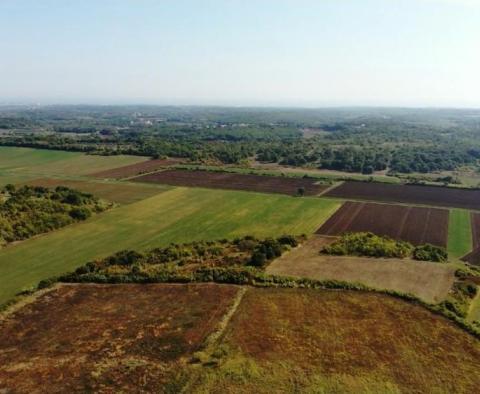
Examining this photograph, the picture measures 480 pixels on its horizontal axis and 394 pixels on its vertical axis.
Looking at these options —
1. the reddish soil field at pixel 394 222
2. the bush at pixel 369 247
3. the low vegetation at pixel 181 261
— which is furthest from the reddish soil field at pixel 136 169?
the bush at pixel 369 247

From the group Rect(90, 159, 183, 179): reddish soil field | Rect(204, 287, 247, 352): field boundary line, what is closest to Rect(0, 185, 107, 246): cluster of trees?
Rect(90, 159, 183, 179): reddish soil field

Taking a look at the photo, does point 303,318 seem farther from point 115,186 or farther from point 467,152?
point 467,152

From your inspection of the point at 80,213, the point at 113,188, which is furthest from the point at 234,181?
the point at 80,213

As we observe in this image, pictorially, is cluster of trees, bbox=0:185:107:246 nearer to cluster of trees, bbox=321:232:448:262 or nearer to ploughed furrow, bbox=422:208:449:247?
cluster of trees, bbox=321:232:448:262

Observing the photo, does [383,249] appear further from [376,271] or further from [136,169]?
[136,169]

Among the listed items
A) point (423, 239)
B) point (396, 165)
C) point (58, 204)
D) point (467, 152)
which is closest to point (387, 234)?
point (423, 239)

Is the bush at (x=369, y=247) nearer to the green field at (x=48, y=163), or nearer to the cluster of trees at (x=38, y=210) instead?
the cluster of trees at (x=38, y=210)
